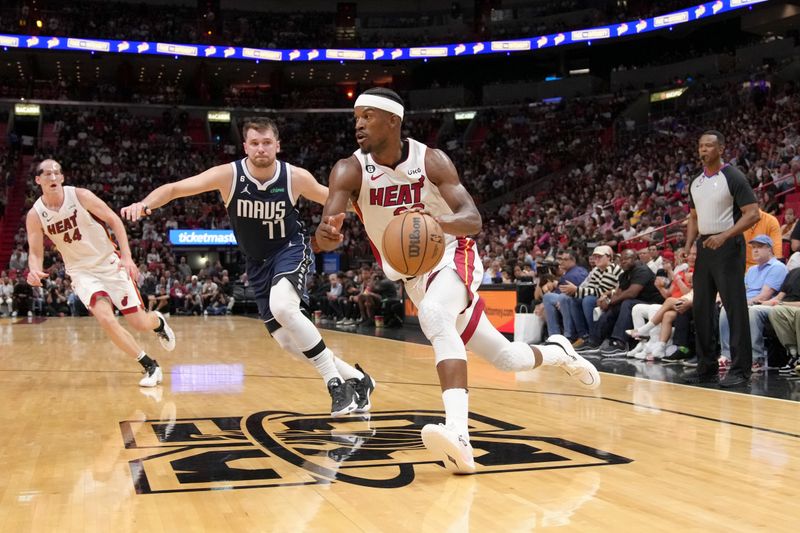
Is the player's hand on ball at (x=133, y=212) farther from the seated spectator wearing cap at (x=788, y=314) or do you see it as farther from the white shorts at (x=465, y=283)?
the seated spectator wearing cap at (x=788, y=314)

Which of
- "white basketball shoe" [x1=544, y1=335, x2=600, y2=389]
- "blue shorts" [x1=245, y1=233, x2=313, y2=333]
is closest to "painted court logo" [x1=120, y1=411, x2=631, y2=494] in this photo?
"white basketball shoe" [x1=544, y1=335, x2=600, y2=389]

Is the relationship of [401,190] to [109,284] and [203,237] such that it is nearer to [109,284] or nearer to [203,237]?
[109,284]

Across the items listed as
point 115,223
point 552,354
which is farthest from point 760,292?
point 115,223

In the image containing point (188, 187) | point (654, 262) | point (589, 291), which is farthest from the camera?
point (654, 262)

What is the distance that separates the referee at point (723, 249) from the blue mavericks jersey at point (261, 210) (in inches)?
129

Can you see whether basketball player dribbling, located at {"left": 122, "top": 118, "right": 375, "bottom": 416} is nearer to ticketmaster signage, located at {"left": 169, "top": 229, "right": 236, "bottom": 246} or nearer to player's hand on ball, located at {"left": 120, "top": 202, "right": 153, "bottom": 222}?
player's hand on ball, located at {"left": 120, "top": 202, "right": 153, "bottom": 222}

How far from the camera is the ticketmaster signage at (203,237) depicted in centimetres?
2762

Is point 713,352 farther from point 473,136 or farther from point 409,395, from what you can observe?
point 473,136

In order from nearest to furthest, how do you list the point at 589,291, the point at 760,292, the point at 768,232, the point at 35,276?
the point at 35,276
the point at 760,292
the point at 768,232
the point at 589,291

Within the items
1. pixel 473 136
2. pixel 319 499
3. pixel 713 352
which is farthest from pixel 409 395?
pixel 473 136

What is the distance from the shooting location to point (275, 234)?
5688mm

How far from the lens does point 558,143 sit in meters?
30.3

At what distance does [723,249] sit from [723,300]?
418mm

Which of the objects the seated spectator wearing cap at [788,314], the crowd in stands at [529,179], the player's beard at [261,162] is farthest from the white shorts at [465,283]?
the crowd in stands at [529,179]
